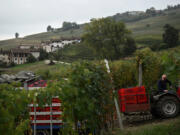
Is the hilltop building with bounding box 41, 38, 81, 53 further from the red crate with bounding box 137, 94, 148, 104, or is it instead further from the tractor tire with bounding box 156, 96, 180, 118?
the tractor tire with bounding box 156, 96, 180, 118

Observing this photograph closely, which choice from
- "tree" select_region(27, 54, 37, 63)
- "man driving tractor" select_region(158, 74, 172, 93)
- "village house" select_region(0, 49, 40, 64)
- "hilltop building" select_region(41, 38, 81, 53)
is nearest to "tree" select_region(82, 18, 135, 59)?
"tree" select_region(27, 54, 37, 63)

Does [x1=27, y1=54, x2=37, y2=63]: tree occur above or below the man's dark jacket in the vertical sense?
below

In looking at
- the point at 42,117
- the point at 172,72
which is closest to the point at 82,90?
the point at 172,72

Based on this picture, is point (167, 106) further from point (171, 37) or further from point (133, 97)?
point (171, 37)

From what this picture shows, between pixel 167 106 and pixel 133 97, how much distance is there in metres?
1.21

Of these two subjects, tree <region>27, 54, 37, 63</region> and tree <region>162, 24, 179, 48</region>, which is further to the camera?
tree <region>27, 54, 37, 63</region>

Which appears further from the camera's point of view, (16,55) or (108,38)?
(16,55)

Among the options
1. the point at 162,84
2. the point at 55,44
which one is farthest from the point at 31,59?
the point at 162,84

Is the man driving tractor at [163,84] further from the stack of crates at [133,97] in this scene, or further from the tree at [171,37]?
the tree at [171,37]

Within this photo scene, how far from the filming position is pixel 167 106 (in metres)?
7.20

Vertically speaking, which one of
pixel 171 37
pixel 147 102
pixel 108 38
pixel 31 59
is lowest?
pixel 31 59

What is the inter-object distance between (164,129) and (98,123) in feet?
7.18

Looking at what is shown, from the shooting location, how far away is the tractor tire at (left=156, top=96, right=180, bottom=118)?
713 cm

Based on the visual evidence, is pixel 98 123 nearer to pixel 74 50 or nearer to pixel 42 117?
pixel 42 117
